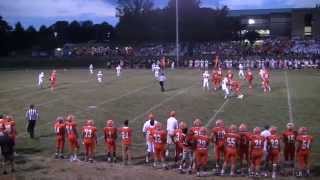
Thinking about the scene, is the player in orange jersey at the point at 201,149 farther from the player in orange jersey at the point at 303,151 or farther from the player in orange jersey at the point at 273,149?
the player in orange jersey at the point at 303,151

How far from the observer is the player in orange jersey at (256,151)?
17078 millimetres

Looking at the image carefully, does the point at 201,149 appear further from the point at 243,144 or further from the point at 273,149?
the point at 273,149

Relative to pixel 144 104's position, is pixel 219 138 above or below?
above

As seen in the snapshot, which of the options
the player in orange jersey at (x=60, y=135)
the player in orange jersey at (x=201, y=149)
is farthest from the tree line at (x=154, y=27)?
the player in orange jersey at (x=201, y=149)

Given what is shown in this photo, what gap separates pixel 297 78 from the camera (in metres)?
49.7

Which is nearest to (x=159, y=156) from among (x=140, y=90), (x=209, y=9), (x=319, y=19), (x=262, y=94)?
(x=262, y=94)

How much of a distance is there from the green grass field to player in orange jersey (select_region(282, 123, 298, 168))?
0.87m

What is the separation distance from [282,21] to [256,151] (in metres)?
107

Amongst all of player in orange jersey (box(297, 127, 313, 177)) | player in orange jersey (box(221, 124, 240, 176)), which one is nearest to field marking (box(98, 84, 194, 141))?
player in orange jersey (box(221, 124, 240, 176))

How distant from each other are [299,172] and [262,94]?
19.6 meters

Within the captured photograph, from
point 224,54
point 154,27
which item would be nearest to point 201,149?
point 224,54

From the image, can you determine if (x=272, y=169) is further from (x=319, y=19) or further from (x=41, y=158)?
(x=319, y=19)

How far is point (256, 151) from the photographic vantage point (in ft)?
56.2

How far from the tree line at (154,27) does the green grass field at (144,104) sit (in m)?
44.4
